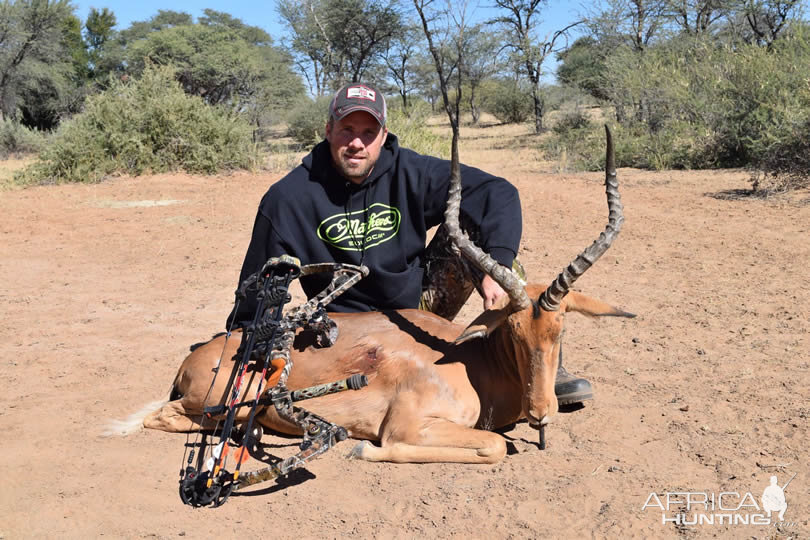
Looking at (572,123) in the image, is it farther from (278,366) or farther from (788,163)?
(278,366)

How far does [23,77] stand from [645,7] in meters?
24.6

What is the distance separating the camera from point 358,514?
12.2ft

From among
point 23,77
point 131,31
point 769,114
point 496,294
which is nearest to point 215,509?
point 496,294

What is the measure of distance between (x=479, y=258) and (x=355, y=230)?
1.25 meters

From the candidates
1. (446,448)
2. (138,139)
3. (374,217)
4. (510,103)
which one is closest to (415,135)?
(138,139)

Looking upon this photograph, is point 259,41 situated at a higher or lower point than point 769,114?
higher

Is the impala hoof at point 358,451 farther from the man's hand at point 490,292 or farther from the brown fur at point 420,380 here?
the man's hand at point 490,292

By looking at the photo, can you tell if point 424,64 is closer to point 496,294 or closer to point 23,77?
point 23,77

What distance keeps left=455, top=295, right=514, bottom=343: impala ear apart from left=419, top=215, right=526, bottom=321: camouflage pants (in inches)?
44.7

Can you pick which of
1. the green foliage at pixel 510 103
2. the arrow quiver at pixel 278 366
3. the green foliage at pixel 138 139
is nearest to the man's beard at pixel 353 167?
the arrow quiver at pixel 278 366

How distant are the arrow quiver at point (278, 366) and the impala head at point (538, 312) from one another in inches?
35.0

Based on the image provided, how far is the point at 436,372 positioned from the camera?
4.41 meters

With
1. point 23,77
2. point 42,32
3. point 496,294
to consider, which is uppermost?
point 42,32

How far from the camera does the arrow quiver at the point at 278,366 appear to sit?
13.0ft
